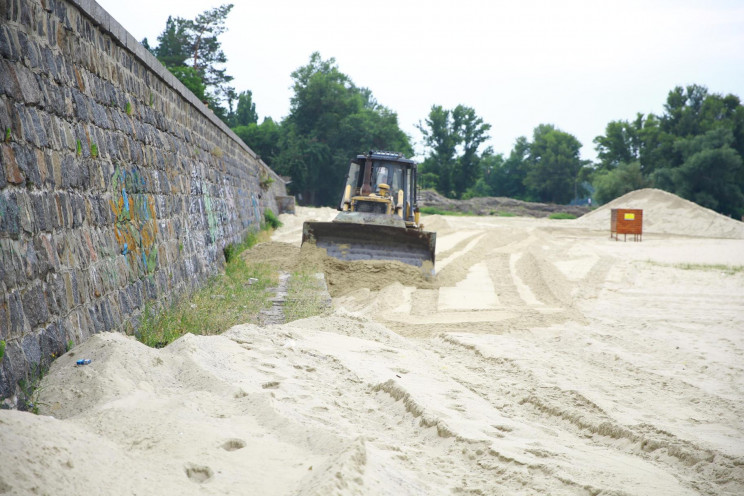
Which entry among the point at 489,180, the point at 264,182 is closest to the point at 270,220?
the point at 264,182

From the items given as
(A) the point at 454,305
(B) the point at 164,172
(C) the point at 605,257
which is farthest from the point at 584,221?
(B) the point at 164,172

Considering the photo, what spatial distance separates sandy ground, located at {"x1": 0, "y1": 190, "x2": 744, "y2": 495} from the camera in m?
3.01

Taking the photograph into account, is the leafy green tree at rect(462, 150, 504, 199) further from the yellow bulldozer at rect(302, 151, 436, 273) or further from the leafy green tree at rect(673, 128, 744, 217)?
the yellow bulldozer at rect(302, 151, 436, 273)

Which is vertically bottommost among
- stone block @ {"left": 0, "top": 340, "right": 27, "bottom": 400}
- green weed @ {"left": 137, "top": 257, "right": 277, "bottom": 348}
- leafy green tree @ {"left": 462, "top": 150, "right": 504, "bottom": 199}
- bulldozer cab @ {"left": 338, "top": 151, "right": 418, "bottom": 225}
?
green weed @ {"left": 137, "top": 257, "right": 277, "bottom": 348}

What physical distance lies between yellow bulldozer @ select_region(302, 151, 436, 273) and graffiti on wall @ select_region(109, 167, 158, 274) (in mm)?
5124

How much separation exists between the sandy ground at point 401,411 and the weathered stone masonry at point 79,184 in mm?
444

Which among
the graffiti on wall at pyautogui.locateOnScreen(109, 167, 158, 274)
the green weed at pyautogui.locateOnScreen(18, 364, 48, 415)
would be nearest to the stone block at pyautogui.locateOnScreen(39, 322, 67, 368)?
the green weed at pyautogui.locateOnScreen(18, 364, 48, 415)

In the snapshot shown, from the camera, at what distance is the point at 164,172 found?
27.0ft

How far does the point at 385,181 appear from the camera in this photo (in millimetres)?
15648

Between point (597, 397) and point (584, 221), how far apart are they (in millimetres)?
39259

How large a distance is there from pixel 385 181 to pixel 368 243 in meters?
3.20

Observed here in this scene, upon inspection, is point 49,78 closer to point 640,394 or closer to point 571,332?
point 640,394

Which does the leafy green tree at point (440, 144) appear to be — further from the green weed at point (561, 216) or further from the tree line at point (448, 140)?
the green weed at point (561, 216)

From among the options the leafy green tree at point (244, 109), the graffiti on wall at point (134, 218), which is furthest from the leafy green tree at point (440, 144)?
the graffiti on wall at point (134, 218)
